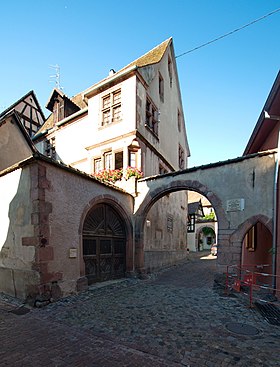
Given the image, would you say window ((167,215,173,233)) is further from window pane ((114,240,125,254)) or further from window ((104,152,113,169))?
window pane ((114,240,125,254))

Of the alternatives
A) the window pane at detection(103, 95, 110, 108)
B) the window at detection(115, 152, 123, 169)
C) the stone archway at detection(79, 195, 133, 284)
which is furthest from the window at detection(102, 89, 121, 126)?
the stone archway at detection(79, 195, 133, 284)

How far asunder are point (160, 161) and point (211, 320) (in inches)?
411

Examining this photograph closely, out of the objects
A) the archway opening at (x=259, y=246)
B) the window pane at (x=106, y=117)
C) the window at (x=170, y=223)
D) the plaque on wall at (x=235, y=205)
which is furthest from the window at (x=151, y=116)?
the archway opening at (x=259, y=246)

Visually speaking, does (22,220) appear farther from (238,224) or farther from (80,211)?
(238,224)

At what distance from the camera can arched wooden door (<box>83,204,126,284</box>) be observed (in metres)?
7.89

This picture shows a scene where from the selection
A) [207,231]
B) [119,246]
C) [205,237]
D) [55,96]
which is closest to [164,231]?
[119,246]

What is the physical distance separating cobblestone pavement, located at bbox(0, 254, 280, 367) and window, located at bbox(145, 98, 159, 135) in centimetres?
931

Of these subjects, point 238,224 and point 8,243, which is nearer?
point 8,243

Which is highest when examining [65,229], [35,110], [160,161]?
[35,110]

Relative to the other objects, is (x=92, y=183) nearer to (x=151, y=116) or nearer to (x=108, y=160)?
(x=108, y=160)

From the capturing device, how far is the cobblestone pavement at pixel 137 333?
10.7ft

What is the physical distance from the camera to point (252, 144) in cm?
981

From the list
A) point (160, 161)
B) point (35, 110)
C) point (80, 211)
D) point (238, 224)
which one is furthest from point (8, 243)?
point (35, 110)

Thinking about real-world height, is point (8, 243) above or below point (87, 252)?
above
